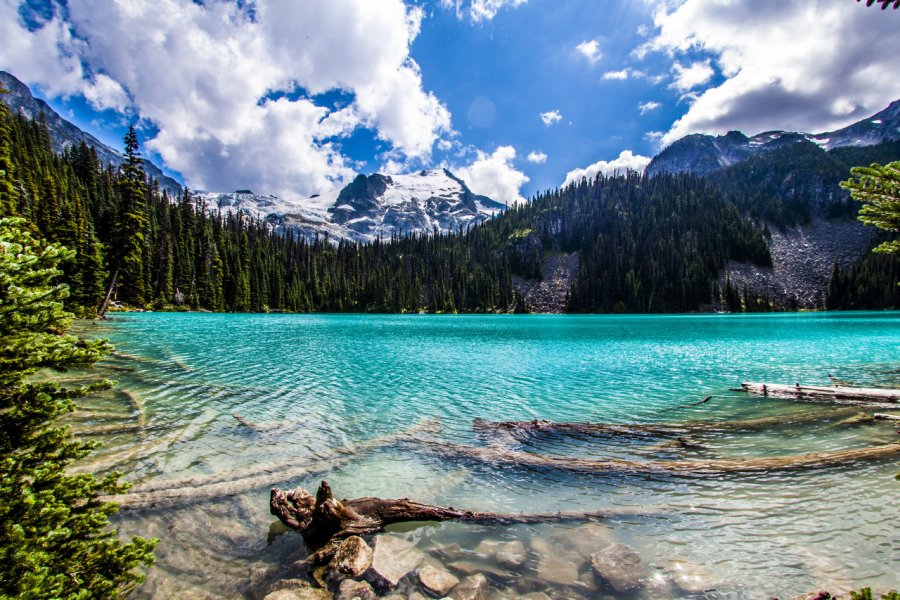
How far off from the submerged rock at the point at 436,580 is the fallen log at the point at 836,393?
22406 mm

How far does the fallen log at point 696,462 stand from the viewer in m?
12.3

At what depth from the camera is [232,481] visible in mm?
11781

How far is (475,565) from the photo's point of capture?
26.5ft

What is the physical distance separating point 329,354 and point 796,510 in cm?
3823

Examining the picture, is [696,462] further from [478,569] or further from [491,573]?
[478,569]

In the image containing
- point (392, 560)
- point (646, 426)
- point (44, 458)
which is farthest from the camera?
point (646, 426)

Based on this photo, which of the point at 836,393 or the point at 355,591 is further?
the point at 836,393

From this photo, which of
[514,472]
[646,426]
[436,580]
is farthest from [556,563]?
[646,426]

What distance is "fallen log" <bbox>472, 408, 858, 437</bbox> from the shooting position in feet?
53.0

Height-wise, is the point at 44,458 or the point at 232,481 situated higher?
the point at 44,458

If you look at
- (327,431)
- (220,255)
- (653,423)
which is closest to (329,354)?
(327,431)

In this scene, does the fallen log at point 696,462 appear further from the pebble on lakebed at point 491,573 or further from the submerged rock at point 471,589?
the submerged rock at point 471,589

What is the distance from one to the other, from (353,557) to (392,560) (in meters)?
0.81

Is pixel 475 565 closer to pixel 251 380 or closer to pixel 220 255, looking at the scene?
pixel 251 380
